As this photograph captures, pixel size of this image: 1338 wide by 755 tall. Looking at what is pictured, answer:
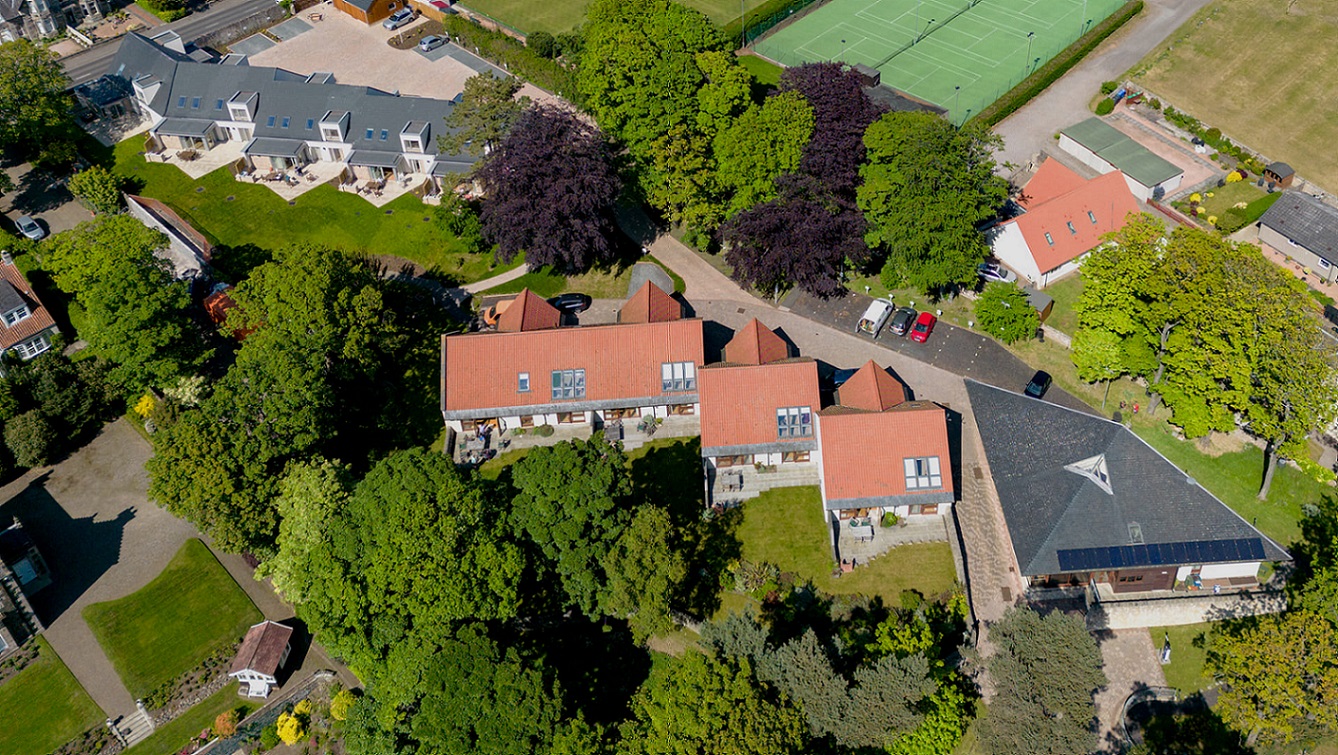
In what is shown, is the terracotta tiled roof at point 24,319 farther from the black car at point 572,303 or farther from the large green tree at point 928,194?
the large green tree at point 928,194

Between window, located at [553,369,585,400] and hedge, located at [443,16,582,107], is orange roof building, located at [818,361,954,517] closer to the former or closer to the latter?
window, located at [553,369,585,400]

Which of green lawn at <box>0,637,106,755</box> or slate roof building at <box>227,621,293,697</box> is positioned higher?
slate roof building at <box>227,621,293,697</box>

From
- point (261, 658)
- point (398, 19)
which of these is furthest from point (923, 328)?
point (398, 19)

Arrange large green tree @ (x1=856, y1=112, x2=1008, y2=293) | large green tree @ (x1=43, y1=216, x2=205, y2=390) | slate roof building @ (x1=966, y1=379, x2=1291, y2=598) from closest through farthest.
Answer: slate roof building @ (x1=966, y1=379, x2=1291, y2=598) < large green tree @ (x1=43, y1=216, x2=205, y2=390) < large green tree @ (x1=856, y1=112, x2=1008, y2=293)

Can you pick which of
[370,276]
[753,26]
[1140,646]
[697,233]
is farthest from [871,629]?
[753,26]

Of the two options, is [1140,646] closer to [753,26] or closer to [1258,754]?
[1258,754]

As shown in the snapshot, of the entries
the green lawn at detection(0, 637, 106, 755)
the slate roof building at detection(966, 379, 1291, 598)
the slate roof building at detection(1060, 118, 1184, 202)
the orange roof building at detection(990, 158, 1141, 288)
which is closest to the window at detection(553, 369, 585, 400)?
the slate roof building at detection(966, 379, 1291, 598)
